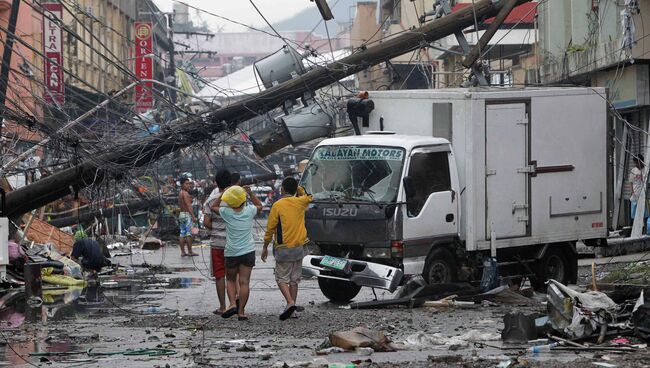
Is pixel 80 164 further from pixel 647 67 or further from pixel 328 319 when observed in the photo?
pixel 647 67

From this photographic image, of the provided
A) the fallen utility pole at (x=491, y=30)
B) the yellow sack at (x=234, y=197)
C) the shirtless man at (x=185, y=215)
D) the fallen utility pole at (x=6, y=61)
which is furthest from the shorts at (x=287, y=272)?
the shirtless man at (x=185, y=215)

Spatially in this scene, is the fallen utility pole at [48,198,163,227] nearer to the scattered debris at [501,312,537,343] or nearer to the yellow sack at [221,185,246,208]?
the yellow sack at [221,185,246,208]

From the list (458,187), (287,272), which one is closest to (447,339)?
(287,272)

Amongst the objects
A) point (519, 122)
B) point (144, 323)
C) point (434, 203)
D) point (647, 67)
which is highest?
point (647, 67)

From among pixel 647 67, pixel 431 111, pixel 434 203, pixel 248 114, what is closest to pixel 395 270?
pixel 434 203

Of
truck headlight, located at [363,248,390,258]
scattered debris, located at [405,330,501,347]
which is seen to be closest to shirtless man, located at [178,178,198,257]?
truck headlight, located at [363,248,390,258]

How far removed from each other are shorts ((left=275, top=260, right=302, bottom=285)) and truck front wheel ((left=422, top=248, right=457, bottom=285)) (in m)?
2.34

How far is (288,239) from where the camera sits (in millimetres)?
15188

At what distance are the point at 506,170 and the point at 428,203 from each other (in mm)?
1554

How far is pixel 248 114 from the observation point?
67.6ft

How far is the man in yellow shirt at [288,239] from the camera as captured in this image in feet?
49.9

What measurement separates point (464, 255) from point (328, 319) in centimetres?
336

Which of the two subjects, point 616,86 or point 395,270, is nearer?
point 395,270

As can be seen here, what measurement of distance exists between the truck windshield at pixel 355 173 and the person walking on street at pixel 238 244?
88.5 inches
